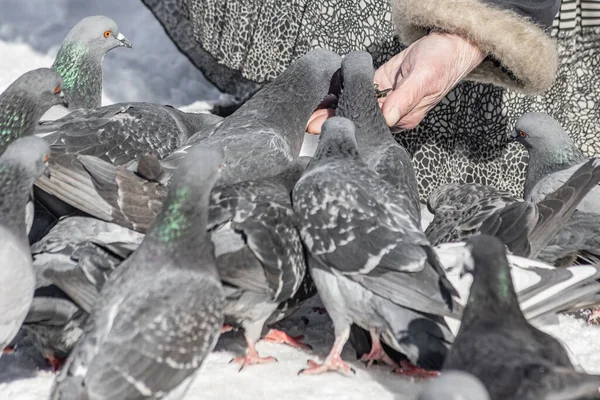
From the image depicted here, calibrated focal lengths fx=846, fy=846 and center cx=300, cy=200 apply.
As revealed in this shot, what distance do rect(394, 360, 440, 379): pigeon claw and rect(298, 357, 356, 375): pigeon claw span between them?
0.60 feet

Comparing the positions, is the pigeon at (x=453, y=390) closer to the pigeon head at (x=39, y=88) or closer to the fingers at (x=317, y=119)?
the pigeon head at (x=39, y=88)

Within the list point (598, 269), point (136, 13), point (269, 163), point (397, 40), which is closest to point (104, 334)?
point (269, 163)

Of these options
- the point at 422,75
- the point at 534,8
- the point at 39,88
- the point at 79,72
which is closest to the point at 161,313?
the point at 39,88

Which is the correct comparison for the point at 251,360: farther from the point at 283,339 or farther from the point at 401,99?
the point at 401,99

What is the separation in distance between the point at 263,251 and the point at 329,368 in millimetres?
514

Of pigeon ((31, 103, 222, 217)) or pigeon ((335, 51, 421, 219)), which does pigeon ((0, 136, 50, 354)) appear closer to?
pigeon ((31, 103, 222, 217))

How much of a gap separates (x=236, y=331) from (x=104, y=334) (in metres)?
1.18

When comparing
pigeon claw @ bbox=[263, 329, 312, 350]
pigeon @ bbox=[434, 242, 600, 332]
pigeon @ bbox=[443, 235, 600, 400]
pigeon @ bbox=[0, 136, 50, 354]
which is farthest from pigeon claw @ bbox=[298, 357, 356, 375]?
pigeon @ bbox=[0, 136, 50, 354]

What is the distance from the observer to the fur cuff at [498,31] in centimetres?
490

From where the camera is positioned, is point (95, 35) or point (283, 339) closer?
point (283, 339)

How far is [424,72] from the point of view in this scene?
15.7 ft

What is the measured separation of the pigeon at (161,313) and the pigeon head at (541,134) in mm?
2611

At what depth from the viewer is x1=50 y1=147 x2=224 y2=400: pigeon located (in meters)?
2.49

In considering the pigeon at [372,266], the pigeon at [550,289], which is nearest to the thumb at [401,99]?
the pigeon at [372,266]
